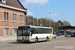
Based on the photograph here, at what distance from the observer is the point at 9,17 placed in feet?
110

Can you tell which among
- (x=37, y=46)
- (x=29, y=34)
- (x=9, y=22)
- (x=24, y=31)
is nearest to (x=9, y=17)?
(x=9, y=22)

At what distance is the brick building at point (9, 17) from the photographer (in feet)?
103

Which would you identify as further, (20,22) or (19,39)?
(20,22)

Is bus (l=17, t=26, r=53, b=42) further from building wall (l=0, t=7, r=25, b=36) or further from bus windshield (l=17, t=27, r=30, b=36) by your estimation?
building wall (l=0, t=7, r=25, b=36)

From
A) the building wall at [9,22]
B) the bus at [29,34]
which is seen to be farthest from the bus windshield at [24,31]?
the building wall at [9,22]

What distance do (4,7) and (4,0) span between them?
7.03 feet

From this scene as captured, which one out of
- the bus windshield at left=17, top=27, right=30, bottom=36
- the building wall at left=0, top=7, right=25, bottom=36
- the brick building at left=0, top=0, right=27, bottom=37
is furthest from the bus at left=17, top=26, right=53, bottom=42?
the brick building at left=0, top=0, right=27, bottom=37

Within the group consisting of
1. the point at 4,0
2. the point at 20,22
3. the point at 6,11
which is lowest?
the point at 20,22

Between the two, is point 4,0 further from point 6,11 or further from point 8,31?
point 8,31

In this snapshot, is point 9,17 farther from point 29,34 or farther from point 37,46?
point 37,46

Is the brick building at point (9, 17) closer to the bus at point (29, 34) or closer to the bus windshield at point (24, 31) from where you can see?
the bus at point (29, 34)

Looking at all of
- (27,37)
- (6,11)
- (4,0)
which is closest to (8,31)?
(6,11)

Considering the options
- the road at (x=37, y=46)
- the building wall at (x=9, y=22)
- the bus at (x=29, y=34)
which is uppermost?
the building wall at (x=9, y=22)

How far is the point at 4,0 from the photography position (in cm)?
3306
